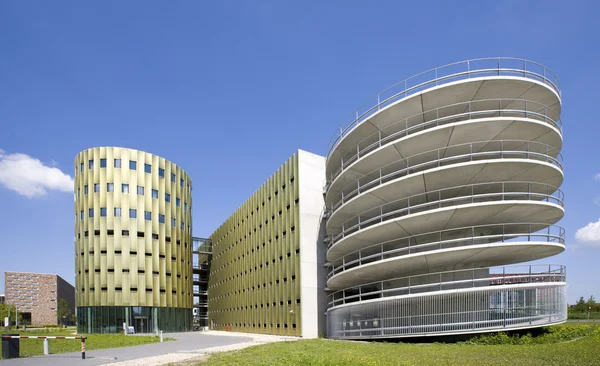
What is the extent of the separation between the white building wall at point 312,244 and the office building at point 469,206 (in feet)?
26.0

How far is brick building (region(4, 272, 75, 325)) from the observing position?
17925 centimetres

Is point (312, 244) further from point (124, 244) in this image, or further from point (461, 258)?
point (124, 244)

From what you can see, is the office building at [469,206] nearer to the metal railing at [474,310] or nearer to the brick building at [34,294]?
the metal railing at [474,310]

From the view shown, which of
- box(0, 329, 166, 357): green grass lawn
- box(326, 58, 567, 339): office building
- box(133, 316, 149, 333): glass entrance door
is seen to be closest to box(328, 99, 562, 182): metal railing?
box(326, 58, 567, 339): office building

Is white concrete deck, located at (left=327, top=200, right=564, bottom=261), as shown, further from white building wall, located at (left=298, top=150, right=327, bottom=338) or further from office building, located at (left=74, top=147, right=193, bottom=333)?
office building, located at (left=74, top=147, right=193, bottom=333)

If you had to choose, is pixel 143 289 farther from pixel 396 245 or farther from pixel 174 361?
pixel 174 361

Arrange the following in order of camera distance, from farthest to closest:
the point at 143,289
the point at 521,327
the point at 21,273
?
the point at 21,273 < the point at 143,289 < the point at 521,327

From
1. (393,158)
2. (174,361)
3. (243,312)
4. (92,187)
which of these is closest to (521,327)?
(393,158)

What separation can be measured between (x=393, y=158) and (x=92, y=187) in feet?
133

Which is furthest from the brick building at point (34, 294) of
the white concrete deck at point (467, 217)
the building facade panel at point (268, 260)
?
the white concrete deck at point (467, 217)

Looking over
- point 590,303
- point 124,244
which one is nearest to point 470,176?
point 124,244

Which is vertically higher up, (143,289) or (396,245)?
(396,245)

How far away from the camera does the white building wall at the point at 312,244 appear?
35.8 meters

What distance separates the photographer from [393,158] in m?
27.0
